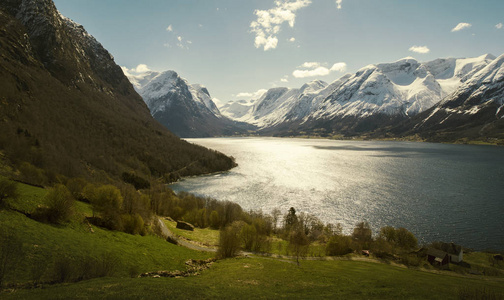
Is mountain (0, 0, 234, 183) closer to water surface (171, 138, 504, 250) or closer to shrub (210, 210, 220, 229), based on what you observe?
shrub (210, 210, 220, 229)

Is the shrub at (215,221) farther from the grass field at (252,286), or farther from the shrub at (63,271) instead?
the shrub at (63,271)

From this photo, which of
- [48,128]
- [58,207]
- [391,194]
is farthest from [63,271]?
[48,128]

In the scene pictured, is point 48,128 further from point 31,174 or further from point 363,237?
Answer: point 363,237

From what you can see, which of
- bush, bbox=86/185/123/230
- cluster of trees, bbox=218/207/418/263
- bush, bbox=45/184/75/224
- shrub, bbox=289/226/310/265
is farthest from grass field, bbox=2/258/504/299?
bush, bbox=86/185/123/230

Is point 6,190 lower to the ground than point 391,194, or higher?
higher

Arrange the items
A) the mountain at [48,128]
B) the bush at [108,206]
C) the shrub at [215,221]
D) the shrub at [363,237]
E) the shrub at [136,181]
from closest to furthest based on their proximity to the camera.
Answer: the bush at [108,206]
the shrub at [363,237]
the shrub at [215,221]
the mountain at [48,128]
the shrub at [136,181]


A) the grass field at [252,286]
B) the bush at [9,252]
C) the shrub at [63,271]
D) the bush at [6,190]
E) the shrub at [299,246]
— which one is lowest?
the shrub at [299,246]

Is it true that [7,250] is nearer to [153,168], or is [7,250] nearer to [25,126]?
[25,126]

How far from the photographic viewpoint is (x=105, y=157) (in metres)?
160

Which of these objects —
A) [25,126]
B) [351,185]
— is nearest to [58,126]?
[25,126]

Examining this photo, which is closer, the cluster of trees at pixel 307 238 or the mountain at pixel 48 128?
the cluster of trees at pixel 307 238

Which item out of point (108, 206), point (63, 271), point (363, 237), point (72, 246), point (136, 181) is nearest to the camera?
point (63, 271)

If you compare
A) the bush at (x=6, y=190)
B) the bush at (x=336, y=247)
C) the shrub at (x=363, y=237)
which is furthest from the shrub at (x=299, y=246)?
the bush at (x=6, y=190)

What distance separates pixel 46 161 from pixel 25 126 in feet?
122
